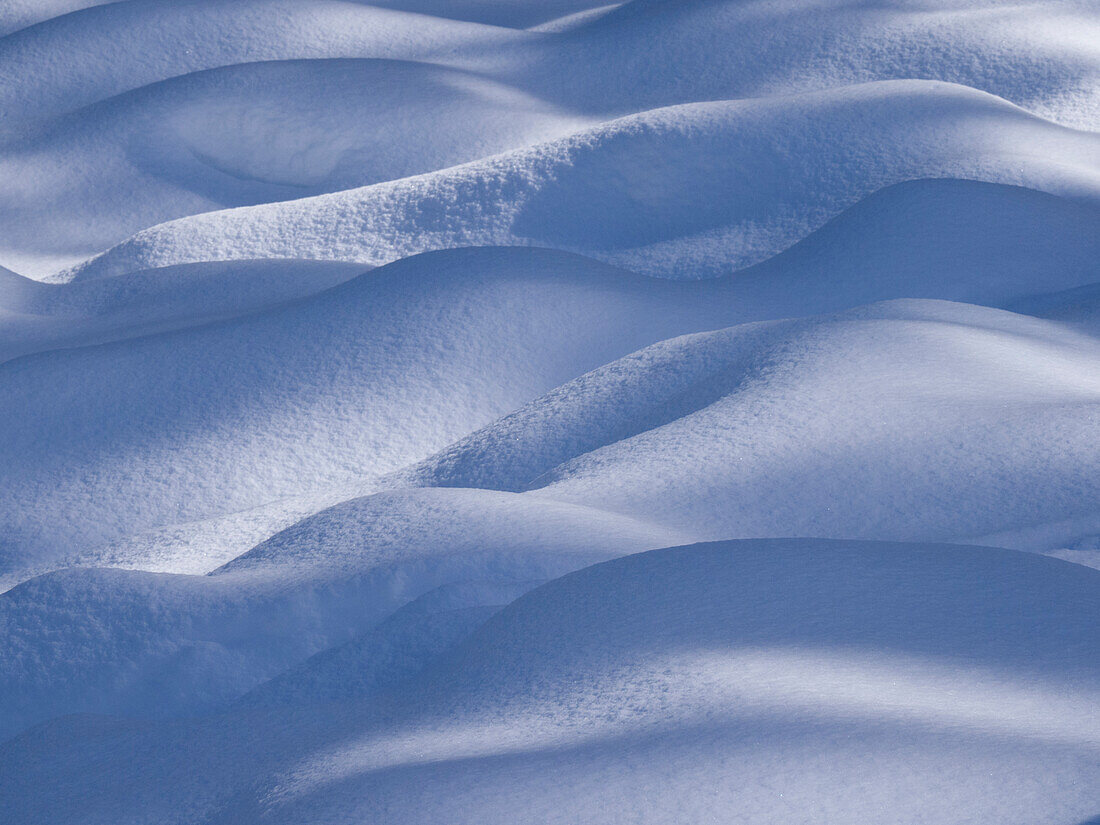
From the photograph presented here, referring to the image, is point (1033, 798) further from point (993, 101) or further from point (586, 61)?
point (586, 61)

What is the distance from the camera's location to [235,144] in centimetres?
204

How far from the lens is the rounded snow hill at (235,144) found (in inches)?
77.7

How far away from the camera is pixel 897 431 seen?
39.3 inches

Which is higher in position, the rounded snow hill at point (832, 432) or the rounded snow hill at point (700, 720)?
the rounded snow hill at point (832, 432)

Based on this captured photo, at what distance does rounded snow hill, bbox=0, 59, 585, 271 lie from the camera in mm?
1973

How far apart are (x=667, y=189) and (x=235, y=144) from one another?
820 mm

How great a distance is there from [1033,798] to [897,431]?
1.59ft

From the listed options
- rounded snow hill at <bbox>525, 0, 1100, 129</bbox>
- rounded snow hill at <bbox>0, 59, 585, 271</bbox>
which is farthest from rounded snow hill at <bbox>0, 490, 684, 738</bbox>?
rounded snow hill at <bbox>525, 0, 1100, 129</bbox>

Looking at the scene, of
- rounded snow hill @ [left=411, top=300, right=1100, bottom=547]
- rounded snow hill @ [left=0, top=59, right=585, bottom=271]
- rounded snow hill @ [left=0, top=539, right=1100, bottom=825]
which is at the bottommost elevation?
rounded snow hill @ [left=0, top=539, right=1100, bottom=825]

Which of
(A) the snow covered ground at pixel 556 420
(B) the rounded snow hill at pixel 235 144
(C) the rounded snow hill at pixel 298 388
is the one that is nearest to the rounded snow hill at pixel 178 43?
(A) the snow covered ground at pixel 556 420

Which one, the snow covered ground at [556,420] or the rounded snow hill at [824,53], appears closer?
the snow covered ground at [556,420]

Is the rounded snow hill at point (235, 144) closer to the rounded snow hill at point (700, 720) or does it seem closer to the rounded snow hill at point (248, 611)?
the rounded snow hill at point (248, 611)

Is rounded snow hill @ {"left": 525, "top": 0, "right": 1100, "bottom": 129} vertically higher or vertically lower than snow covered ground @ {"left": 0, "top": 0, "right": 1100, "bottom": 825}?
higher

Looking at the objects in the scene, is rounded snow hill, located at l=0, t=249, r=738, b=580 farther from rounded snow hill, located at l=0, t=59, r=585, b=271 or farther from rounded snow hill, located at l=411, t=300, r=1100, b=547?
rounded snow hill, located at l=0, t=59, r=585, b=271
